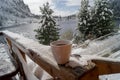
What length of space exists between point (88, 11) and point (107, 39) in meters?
4.83

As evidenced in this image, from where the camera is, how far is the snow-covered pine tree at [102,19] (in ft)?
53.1

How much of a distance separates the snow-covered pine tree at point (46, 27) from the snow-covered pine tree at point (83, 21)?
2115 mm

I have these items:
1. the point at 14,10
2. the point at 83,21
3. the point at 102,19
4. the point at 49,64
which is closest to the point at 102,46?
the point at 102,19

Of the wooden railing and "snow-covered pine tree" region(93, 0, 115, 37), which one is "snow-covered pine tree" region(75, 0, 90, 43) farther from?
the wooden railing

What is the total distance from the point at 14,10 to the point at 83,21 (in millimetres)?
96197

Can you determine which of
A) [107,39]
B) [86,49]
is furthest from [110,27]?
[86,49]

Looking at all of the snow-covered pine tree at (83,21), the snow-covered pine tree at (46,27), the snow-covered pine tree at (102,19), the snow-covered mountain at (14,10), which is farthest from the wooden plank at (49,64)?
the snow-covered mountain at (14,10)

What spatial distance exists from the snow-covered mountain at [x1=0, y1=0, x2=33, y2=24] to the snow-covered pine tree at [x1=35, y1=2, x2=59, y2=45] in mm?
76574

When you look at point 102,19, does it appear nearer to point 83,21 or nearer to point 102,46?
point 83,21

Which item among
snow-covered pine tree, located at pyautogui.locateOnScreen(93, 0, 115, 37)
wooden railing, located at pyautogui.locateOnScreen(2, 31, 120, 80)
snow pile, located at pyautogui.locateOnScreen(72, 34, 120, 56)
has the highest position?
wooden railing, located at pyautogui.locateOnScreen(2, 31, 120, 80)

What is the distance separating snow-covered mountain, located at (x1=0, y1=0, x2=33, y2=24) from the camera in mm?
95662

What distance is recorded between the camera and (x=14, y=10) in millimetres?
108125

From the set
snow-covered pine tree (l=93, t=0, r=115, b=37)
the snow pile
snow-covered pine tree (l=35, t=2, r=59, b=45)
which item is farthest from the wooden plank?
snow-covered pine tree (l=93, t=0, r=115, b=37)

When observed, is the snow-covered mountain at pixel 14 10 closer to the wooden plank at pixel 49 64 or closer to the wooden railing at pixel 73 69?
the wooden plank at pixel 49 64
